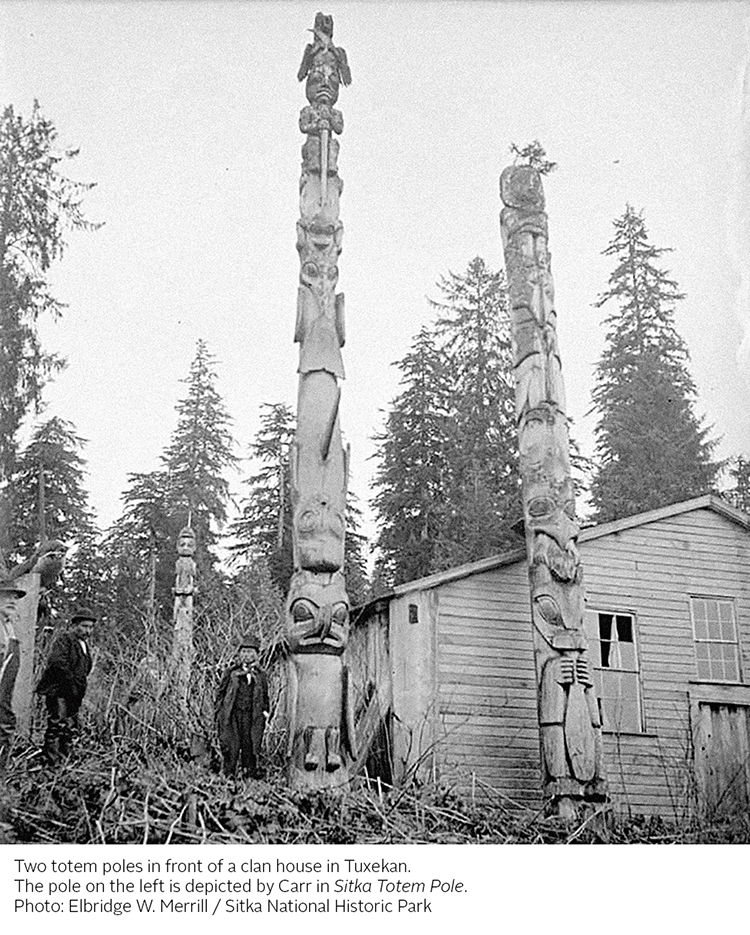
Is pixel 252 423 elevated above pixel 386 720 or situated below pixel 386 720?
above

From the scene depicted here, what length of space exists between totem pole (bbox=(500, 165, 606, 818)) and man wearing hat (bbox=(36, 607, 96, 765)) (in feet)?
6.10

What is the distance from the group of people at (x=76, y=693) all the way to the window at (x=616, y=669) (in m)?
1.75

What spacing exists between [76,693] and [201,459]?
169cm

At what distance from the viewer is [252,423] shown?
527 centimetres

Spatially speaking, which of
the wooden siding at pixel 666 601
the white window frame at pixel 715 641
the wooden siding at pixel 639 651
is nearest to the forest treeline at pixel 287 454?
the wooden siding at pixel 666 601

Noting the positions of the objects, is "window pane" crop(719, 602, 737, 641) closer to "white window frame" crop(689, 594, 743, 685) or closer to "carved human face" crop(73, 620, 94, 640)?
"white window frame" crop(689, 594, 743, 685)

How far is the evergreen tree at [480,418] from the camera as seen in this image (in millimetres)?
6887

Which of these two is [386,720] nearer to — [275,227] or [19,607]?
[19,607]

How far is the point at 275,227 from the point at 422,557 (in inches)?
94.7

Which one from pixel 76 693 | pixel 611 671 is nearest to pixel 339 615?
pixel 76 693

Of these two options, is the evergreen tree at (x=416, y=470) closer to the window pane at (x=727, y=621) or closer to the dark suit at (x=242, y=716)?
the window pane at (x=727, y=621)

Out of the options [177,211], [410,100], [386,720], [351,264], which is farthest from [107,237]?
[386,720]

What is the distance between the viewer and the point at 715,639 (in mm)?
5316
